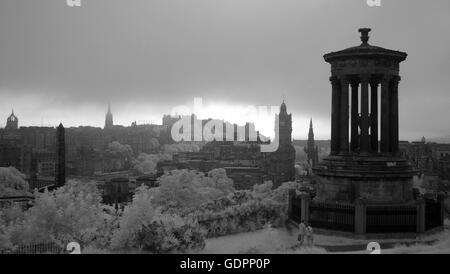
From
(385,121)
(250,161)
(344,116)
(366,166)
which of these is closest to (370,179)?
(366,166)

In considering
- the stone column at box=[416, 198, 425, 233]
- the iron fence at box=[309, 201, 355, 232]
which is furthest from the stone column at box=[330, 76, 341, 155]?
the stone column at box=[416, 198, 425, 233]

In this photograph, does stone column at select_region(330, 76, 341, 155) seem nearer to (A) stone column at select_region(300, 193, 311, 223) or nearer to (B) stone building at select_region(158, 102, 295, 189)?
(A) stone column at select_region(300, 193, 311, 223)

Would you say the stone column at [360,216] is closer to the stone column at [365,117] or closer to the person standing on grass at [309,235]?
the person standing on grass at [309,235]

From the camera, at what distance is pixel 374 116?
74.1 feet

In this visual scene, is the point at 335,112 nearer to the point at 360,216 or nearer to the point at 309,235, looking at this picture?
the point at 360,216

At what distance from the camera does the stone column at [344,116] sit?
21.9m

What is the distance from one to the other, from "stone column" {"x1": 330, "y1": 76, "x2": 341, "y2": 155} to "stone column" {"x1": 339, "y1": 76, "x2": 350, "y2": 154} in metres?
0.35

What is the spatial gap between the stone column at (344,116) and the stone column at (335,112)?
35 centimetres

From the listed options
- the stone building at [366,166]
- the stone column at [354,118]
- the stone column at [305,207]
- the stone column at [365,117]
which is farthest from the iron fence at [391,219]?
the stone column at [354,118]

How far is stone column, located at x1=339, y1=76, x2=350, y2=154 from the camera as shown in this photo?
862 inches

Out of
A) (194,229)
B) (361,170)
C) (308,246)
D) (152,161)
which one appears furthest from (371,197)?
(152,161)

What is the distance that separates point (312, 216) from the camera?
2083cm

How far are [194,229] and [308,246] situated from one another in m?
4.36
